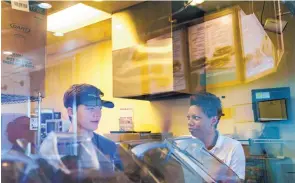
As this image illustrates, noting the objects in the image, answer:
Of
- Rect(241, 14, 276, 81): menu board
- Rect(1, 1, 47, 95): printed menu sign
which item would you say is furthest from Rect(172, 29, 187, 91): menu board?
Rect(1, 1, 47, 95): printed menu sign

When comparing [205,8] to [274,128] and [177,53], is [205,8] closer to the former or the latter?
[177,53]

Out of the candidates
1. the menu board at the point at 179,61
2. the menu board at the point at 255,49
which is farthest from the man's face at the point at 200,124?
the menu board at the point at 255,49

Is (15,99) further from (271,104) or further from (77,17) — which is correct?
(271,104)

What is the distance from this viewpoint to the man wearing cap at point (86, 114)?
1.44 meters

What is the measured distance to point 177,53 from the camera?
2.85m

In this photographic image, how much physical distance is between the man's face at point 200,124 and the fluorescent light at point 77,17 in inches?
44.5

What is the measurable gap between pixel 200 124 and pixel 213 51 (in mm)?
979

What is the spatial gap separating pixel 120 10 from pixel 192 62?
826 mm

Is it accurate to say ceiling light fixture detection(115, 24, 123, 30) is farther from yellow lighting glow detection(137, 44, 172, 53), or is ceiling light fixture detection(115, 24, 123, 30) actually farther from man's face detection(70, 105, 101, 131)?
man's face detection(70, 105, 101, 131)

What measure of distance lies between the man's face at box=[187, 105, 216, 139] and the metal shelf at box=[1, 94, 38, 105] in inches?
41.4

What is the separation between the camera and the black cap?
1.51m

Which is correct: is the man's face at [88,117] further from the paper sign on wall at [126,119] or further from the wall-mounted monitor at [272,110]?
the wall-mounted monitor at [272,110]

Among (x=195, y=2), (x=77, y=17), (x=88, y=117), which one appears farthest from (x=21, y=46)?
(x=195, y=2)

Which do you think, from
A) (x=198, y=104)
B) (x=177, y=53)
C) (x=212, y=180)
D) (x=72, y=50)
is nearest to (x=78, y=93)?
(x=72, y=50)
